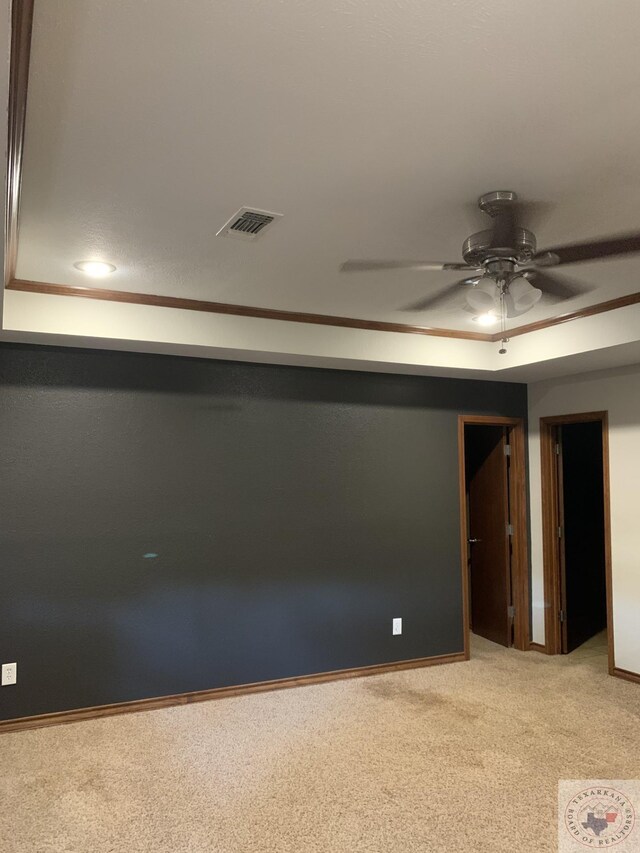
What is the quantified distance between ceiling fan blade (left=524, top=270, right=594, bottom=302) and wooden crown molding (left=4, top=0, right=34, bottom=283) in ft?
7.14

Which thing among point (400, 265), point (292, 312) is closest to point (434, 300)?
point (292, 312)

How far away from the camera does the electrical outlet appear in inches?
140

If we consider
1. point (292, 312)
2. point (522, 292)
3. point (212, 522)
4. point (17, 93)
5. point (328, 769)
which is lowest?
point (328, 769)

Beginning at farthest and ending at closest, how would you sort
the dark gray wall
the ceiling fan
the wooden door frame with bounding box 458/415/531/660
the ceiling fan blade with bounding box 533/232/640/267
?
the wooden door frame with bounding box 458/415/531/660
the dark gray wall
the ceiling fan blade with bounding box 533/232/640/267
the ceiling fan

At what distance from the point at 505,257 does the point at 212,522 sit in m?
2.57

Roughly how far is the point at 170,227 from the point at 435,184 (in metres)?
1.11

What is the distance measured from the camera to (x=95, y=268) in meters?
3.15

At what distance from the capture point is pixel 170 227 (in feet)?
8.59

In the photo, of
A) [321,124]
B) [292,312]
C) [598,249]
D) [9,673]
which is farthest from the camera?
[292,312]

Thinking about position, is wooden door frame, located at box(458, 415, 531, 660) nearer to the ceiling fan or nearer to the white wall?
the white wall

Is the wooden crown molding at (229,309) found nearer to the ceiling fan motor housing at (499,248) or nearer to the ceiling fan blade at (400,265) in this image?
the ceiling fan blade at (400,265)

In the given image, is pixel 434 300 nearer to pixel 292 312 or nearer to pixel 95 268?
pixel 292 312

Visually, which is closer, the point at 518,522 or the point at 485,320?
the point at 485,320

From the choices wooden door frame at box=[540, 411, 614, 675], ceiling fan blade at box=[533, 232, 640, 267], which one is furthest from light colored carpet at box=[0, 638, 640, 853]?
ceiling fan blade at box=[533, 232, 640, 267]
